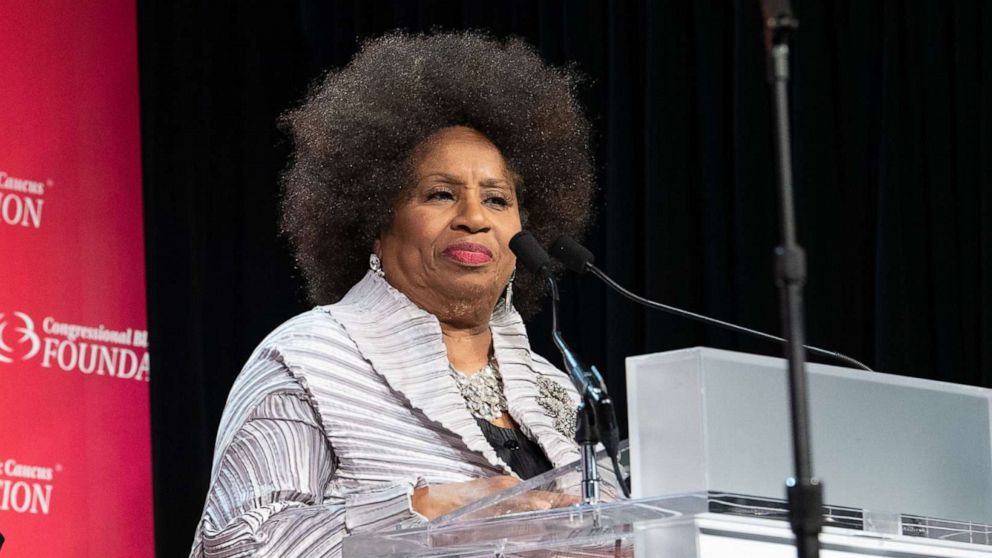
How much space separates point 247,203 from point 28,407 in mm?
907

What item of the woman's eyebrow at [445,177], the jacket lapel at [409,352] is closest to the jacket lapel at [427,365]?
the jacket lapel at [409,352]

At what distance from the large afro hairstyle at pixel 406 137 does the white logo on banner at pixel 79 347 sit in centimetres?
89

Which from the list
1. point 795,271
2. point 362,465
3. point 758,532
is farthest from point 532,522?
point 362,465

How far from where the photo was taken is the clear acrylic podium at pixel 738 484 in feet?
5.48

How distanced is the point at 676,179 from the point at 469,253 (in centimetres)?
151

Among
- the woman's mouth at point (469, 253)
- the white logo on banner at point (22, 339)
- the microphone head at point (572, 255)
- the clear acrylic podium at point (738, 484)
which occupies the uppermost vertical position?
the white logo on banner at point (22, 339)

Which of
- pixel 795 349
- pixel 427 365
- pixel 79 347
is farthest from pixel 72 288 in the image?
pixel 795 349

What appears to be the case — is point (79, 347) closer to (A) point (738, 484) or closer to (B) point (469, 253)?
(B) point (469, 253)

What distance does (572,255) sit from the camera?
2.30 metres

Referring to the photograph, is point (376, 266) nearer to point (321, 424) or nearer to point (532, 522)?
point (321, 424)

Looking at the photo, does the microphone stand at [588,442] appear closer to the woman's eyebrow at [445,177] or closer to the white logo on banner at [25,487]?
the woman's eyebrow at [445,177]

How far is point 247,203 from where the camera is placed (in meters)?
4.40

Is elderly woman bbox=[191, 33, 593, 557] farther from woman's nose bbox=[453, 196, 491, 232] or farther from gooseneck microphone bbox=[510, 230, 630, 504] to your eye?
gooseneck microphone bbox=[510, 230, 630, 504]

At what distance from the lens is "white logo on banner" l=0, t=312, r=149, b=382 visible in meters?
3.83
